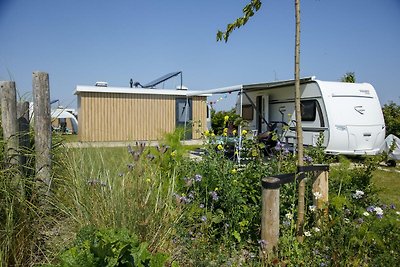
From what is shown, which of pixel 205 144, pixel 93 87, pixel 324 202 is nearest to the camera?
pixel 324 202

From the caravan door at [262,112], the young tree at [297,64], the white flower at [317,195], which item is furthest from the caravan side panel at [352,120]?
the young tree at [297,64]

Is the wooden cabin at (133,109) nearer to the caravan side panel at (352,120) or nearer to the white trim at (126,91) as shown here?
the white trim at (126,91)

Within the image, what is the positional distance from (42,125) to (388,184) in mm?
6317

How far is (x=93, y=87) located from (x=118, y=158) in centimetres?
1443

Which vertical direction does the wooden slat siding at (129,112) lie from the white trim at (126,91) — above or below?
below

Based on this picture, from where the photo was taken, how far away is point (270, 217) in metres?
2.09

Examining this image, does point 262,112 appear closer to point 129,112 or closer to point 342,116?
point 342,116

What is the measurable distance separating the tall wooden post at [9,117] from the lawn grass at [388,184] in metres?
4.23

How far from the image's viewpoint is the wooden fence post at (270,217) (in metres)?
2.06

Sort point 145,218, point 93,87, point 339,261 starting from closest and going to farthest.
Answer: point 339,261 < point 145,218 < point 93,87

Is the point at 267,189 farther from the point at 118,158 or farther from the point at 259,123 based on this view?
the point at 259,123

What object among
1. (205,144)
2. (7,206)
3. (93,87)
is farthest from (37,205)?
(93,87)

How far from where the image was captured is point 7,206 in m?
1.97

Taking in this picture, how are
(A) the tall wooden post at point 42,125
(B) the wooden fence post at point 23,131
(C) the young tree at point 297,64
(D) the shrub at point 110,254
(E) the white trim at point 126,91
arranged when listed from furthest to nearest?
(E) the white trim at point 126,91
(A) the tall wooden post at point 42,125
(B) the wooden fence post at point 23,131
(C) the young tree at point 297,64
(D) the shrub at point 110,254
